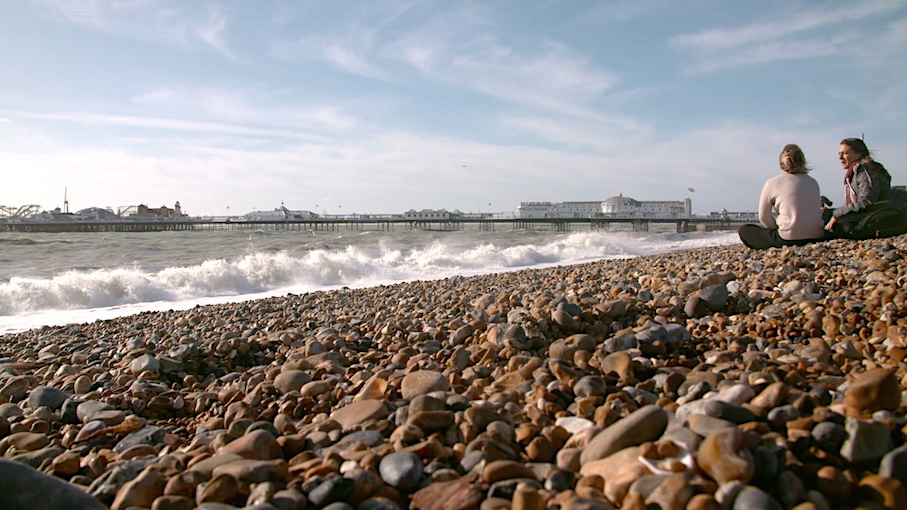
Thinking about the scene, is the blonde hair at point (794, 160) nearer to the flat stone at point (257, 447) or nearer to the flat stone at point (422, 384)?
the flat stone at point (422, 384)

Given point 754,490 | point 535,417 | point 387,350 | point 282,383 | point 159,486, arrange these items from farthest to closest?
point 387,350 < point 282,383 < point 535,417 < point 159,486 < point 754,490

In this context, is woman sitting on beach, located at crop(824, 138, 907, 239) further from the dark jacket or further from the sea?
the sea

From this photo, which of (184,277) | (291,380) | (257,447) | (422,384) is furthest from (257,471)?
(184,277)

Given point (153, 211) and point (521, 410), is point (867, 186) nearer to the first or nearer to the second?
point (521, 410)

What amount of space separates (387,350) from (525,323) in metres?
0.83

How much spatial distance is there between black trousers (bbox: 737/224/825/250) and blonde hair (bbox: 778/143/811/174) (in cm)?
67

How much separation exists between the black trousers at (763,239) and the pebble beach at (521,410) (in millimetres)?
1426

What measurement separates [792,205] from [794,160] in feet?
1.43

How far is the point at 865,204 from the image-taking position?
17.8 ft

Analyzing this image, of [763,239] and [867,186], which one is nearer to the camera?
[867,186]

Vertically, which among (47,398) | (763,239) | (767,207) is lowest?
(47,398)

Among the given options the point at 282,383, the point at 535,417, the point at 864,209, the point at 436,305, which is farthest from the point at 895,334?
the point at 864,209

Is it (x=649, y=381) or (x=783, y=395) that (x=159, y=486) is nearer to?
(x=649, y=381)

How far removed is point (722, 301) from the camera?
305cm
